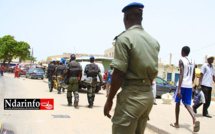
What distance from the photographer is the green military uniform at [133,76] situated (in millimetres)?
2584

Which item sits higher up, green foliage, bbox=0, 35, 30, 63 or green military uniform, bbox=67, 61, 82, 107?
green foliage, bbox=0, 35, 30, 63

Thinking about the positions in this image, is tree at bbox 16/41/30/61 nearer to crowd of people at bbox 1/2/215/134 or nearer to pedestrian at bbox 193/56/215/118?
pedestrian at bbox 193/56/215/118

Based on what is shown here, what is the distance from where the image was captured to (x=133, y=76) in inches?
105

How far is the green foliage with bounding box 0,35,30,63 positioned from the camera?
66188 millimetres

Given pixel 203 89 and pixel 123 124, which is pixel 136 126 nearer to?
pixel 123 124

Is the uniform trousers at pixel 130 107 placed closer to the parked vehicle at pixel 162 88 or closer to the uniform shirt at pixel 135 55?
the uniform shirt at pixel 135 55

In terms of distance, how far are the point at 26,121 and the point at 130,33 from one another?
476 cm

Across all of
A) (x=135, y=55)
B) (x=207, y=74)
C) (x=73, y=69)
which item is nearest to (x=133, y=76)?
(x=135, y=55)

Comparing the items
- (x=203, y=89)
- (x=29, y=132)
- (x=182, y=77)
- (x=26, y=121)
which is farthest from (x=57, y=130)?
(x=203, y=89)

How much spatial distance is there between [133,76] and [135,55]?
240 mm

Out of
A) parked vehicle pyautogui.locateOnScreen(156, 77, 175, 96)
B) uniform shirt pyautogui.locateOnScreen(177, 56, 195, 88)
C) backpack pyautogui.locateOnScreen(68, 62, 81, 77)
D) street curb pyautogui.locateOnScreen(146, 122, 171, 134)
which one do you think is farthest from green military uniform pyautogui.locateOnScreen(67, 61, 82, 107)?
parked vehicle pyautogui.locateOnScreen(156, 77, 175, 96)

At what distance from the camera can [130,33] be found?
2717 millimetres

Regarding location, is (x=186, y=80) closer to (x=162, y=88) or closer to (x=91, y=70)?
(x=91, y=70)

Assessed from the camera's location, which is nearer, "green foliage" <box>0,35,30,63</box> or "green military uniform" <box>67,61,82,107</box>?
"green military uniform" <box>67,61,82,107</box>
